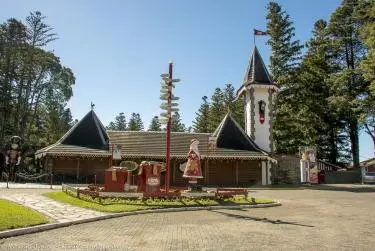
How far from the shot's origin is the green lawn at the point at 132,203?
15.0m

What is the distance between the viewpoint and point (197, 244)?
906 cm

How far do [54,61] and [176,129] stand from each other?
1435 inches

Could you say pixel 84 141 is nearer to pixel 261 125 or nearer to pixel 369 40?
pixel 261 125

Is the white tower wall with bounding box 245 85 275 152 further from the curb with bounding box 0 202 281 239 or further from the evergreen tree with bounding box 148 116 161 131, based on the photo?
the evergreen tree with bounding box 148 116 161 131

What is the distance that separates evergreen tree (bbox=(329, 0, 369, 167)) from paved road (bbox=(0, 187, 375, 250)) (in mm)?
32540

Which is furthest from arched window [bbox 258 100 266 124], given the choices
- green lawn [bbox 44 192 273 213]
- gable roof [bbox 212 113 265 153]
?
green lawn [bbox 44 192 273 213]

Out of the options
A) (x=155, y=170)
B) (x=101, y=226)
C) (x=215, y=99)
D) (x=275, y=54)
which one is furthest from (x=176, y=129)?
(x=101, y=226)

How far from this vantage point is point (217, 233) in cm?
1051

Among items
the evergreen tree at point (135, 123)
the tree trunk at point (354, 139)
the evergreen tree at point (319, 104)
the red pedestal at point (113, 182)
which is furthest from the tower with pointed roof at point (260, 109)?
the evergreen tree at point (135, 123)

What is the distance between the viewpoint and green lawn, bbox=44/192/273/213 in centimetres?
1499

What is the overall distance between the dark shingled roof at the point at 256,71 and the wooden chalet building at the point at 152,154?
4.85m

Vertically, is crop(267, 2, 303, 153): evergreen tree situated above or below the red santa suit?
above

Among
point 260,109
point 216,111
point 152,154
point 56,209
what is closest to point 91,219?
point 56,209

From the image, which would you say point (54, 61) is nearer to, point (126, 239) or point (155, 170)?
point (155, 170)
